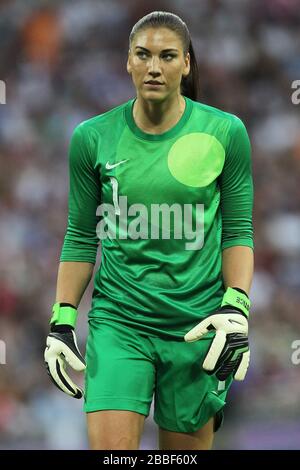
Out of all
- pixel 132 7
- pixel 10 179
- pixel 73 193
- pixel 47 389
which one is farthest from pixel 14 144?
pixel 73 193

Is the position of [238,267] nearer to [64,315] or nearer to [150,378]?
[150,378]

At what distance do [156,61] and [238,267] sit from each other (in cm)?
84

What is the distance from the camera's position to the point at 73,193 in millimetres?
4043

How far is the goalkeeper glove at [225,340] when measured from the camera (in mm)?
3705

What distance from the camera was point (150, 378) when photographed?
12.6ft

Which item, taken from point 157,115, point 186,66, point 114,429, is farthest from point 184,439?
point 186,66

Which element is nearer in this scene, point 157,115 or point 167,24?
point 167,24

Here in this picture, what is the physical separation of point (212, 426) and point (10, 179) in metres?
5.42

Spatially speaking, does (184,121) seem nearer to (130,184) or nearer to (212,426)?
(130,184)

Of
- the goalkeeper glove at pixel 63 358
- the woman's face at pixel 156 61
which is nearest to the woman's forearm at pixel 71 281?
the goalkeeper glove at pixel 63 358

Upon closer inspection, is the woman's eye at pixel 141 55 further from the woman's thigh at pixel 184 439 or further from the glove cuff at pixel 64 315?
the woman's thigh at pixel 184 439

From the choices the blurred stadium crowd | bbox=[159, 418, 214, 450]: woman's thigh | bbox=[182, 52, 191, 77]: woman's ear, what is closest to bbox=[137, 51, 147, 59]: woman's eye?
bbox=[182, 52, 191, 77]: woman's ear

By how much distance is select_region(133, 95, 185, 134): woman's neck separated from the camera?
393 cm

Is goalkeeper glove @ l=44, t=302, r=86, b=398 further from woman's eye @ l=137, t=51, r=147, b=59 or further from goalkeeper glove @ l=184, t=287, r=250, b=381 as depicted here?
woman's eye @ l=137, t=51, r=147, b=59
